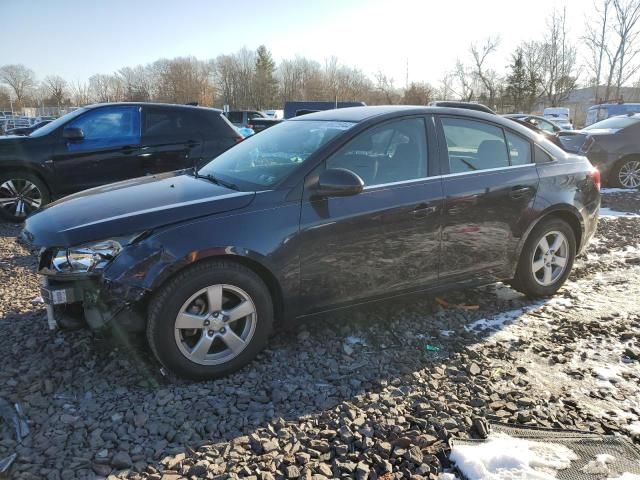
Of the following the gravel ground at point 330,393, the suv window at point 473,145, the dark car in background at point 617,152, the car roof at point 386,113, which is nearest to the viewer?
the gravel ground at point 330,393

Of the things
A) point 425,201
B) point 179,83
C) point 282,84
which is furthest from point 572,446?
point 282,84

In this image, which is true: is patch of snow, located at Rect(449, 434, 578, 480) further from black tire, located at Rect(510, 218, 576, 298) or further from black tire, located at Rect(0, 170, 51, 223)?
black tire, located at Rect(0, 170, 51, 223)

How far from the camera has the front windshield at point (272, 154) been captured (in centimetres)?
348

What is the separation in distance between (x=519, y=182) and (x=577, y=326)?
1.26m

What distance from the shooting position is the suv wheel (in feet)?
35.3

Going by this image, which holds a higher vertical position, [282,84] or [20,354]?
[282,84]

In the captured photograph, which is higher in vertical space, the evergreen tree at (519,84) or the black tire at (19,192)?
the evergreen tree at (519,84)

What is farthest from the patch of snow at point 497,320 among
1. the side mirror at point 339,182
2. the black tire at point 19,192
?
the black tire at point 19,192

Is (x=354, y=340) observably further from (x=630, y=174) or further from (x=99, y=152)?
(x=630, y=174)

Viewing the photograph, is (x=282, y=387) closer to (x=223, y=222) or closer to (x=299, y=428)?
(x=299, y=428)

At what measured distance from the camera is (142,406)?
9.25 ft

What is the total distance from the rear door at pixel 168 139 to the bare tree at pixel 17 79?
317ft

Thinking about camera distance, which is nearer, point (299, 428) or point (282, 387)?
point (299, 428)

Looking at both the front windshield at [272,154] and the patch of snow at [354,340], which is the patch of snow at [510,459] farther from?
the front windshield at [272,154]
